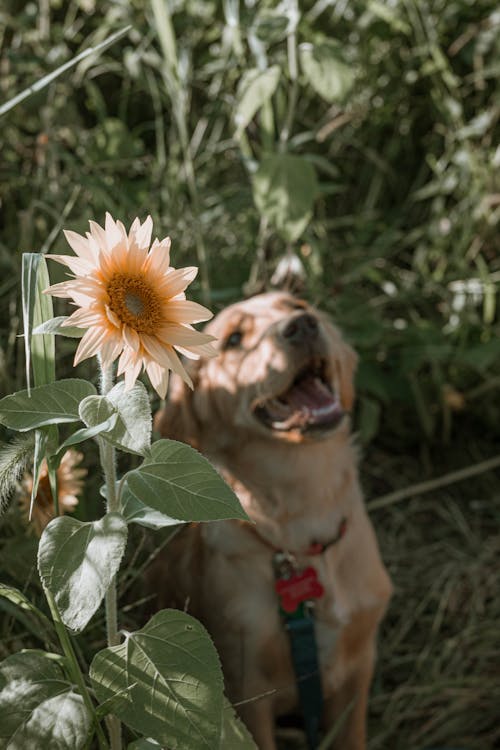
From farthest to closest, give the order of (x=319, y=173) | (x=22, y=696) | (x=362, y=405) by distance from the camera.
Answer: (x=319, y=173), (x=362, y=405), (x=22, y=696)

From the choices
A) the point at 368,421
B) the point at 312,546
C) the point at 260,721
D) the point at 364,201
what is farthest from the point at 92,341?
the point at 364,201

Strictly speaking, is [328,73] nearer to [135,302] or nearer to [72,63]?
[72,63]

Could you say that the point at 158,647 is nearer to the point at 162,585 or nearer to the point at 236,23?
the point at 162,585

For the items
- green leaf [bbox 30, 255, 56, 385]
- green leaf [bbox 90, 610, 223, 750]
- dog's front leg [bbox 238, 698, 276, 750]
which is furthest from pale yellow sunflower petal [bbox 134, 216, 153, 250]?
dog's front leg [bbox 238, 698, 276, 750]

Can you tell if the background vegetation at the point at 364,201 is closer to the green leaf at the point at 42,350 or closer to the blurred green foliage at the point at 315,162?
the blurred green foliage at the point at 315,162

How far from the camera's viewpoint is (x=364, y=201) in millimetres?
3432

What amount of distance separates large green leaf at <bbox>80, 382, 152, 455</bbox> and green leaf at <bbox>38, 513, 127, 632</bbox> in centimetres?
12

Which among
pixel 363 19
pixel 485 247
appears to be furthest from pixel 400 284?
pixel 363 19

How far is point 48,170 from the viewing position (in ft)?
8.25

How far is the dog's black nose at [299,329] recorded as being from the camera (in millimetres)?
1820

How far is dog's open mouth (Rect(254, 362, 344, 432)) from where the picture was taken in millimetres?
1789

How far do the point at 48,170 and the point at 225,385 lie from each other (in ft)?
3.36

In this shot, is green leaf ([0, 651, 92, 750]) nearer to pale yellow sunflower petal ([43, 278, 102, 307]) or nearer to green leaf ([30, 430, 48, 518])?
green leaf ([30, 430, 48, 518])

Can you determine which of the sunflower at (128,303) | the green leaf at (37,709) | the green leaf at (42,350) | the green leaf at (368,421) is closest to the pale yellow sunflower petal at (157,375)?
the sunflower at (128,303)
